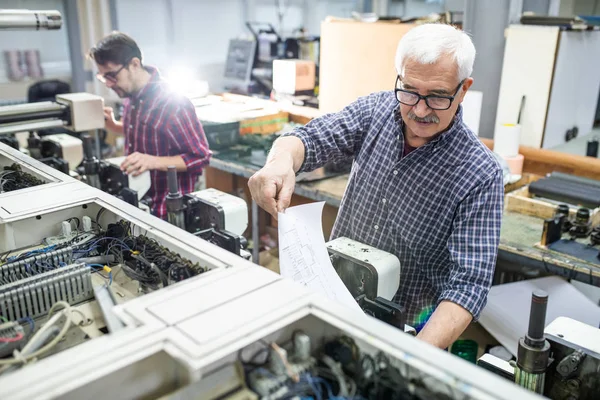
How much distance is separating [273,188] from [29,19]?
1.03m

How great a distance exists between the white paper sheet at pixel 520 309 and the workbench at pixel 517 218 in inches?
5.1

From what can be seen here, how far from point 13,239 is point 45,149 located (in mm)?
1346

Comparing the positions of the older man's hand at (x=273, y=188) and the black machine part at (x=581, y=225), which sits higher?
the older man's hand at (x=273, y=188)

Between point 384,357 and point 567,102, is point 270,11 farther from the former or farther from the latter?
point 384,357

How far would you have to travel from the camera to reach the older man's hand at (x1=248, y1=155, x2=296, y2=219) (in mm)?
1283

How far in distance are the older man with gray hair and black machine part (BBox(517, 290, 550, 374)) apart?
0.21 m

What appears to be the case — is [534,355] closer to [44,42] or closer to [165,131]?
[165,131]

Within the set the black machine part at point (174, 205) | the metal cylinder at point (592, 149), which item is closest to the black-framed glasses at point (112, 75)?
the black machine part at point (174, 205)

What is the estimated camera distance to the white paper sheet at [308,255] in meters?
1.15

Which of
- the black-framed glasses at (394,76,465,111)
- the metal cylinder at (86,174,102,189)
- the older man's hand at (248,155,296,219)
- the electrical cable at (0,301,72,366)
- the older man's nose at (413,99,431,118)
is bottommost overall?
the metal cylinder at (86,174,102,189)

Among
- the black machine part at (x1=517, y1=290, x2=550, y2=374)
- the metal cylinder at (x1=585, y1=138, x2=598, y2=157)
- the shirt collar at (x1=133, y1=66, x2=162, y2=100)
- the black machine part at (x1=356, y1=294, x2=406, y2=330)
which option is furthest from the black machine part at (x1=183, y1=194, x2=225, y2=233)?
the metal cylinder at (x1=585, y1=138, x2=598, y2=157)

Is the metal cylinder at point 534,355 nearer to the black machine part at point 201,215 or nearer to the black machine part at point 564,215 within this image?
the black machine part at point 201,215

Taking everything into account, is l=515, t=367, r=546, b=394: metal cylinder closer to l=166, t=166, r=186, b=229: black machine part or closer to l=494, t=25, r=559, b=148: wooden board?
l=166, t=166, r=186, b=229: black machine part

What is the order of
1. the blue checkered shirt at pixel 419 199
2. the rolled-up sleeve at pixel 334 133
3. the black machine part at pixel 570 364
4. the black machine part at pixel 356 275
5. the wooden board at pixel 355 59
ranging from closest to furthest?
the black machine part at pixel 570 364
the black machine part at pixel 356 275
the blue checkered shirt at pixel 419 199
the rolled-up sleeve at pixel 334 133
the wooden board at pixel 355 59
